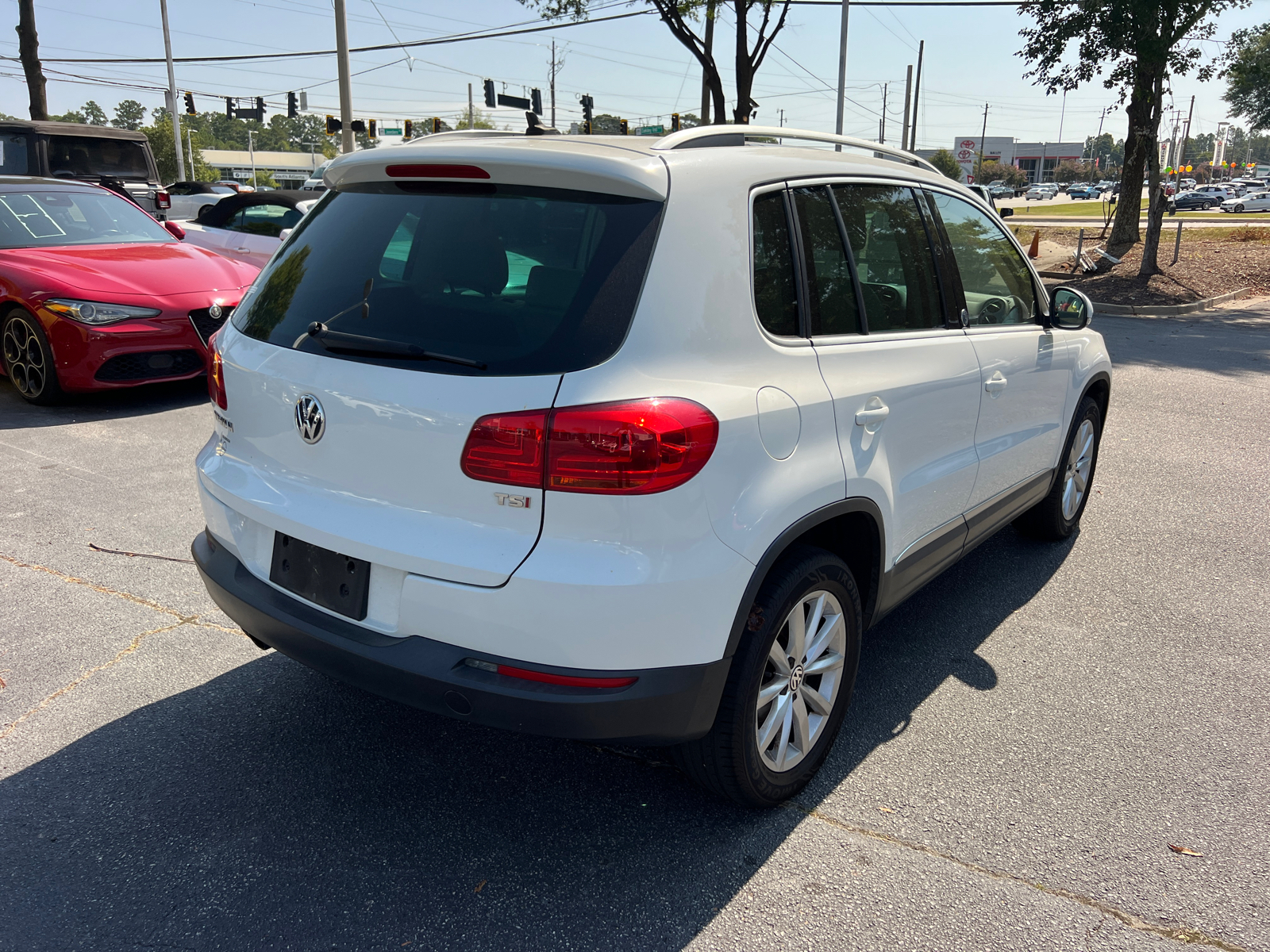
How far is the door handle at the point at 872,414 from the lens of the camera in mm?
2848

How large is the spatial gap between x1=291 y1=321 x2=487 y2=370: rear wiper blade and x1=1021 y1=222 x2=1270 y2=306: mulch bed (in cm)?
1572

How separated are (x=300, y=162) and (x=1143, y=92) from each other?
12919cm

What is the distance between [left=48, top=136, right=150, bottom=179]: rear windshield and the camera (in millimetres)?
14734

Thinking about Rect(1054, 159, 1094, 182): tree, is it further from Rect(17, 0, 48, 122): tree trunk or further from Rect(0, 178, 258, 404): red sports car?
Rect(0, 178, 258, 404): red sports car

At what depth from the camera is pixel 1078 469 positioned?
16.9ft

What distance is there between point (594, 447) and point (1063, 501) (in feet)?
11.9

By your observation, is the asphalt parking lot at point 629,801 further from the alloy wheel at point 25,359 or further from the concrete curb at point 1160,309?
the concrete curb at point 1160,309

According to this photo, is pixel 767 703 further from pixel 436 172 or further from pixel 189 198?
pixel 189 198

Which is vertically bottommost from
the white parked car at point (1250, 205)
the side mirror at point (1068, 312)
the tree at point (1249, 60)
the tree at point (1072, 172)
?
the side mirror at point (1068, 312)

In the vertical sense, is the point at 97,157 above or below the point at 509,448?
above

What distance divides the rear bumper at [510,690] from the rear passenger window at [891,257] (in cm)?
139

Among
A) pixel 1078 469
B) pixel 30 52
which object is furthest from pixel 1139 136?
pixel 30 52

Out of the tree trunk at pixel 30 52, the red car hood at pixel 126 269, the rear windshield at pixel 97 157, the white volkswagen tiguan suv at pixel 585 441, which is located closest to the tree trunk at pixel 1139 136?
the red car hood at pixel 126 269

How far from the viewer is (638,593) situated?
2.22m
